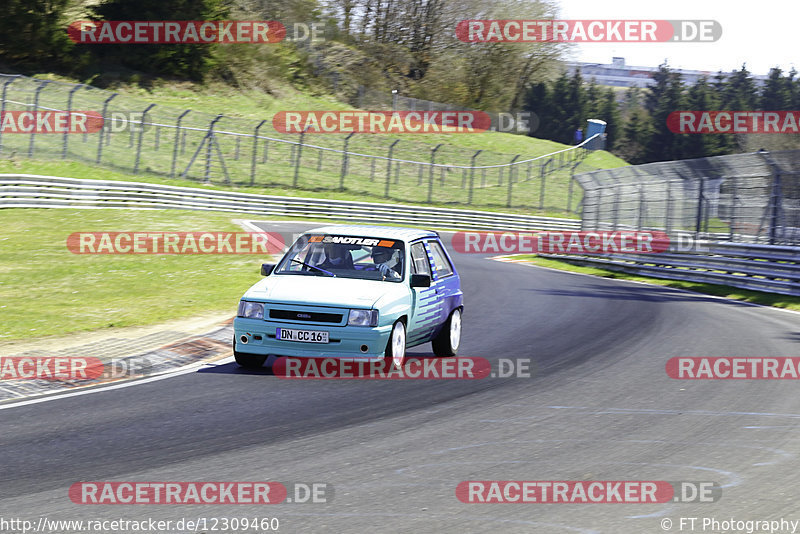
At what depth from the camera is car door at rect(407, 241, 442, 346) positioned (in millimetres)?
10000

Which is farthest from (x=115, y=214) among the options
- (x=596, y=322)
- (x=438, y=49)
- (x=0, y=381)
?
(x=438, y=49)

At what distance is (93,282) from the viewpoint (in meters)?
16.5

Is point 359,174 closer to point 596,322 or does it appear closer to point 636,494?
point 596,322

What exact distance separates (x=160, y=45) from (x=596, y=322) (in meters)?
47.9

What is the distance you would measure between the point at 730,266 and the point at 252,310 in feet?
50.8

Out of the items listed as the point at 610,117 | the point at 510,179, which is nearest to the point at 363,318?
the point at 510,179

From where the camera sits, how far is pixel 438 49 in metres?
83.0
